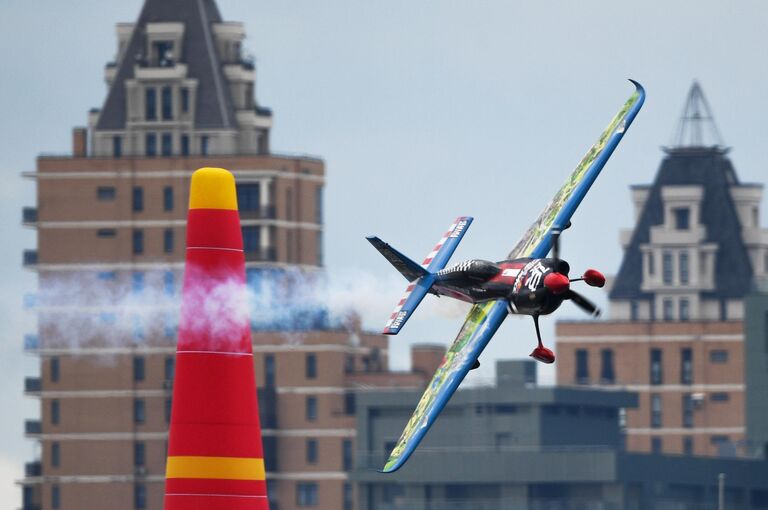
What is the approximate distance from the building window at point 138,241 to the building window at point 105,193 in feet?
10.1

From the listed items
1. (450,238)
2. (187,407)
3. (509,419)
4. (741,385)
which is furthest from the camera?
(741,385)

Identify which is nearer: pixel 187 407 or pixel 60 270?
pixel 187 407

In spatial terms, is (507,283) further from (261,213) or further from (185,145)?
(185,145)

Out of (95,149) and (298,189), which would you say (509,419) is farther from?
(95,149)

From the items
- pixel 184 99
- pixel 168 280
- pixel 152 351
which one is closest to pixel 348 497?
pixel 152 351

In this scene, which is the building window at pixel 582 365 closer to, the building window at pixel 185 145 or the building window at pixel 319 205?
the building window at pixel 319 205

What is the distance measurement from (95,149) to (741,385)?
60.2 metres

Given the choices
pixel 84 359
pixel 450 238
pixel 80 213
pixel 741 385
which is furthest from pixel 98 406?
pixel 450 238

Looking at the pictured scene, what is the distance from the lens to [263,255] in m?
160

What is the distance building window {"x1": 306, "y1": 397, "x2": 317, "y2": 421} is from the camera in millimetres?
158750

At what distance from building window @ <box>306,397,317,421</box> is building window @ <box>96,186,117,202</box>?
63.0ft

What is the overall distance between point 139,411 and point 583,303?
11587 cm

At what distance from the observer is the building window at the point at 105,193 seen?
526 feet

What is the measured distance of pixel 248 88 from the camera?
559ft
